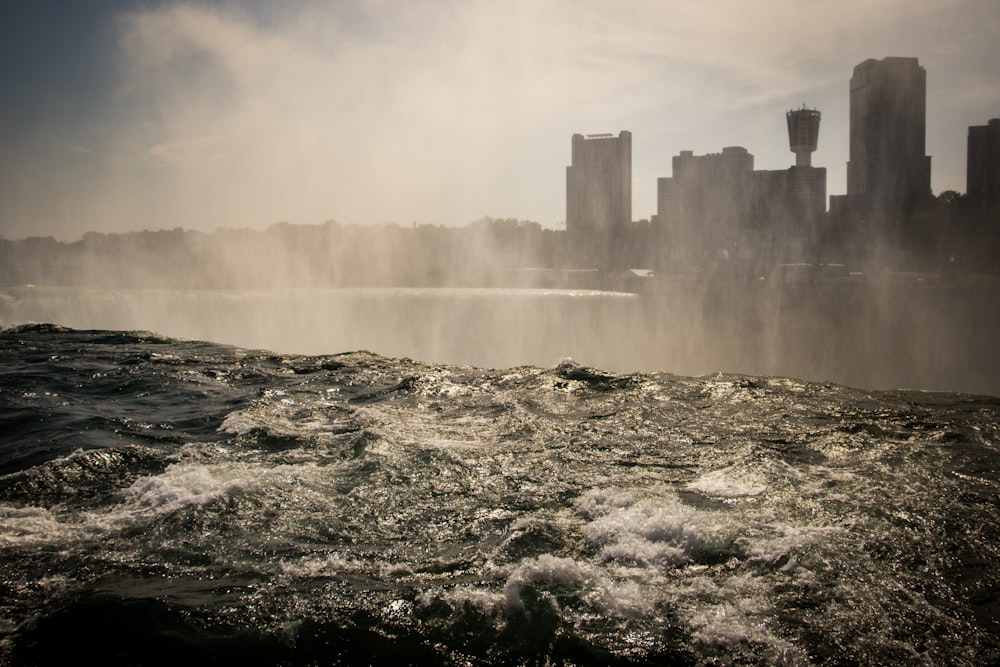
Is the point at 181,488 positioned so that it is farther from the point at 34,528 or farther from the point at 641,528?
the point at 641,528

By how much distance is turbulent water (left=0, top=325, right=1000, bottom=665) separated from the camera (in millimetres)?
3936

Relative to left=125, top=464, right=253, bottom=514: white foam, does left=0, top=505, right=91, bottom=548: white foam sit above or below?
below

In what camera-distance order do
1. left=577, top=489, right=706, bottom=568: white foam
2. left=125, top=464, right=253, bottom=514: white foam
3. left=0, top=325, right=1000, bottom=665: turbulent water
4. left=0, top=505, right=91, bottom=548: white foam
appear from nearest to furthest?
1. left=0, top=325, right=1000, bottom=665: turbulent water
2. left=577, top=489, right=706, bottom=568: white foam
3. left=0, top=505, right=91, bottom=548: white foam
4. left=125, top=464, right=253, bottom=514: white foam

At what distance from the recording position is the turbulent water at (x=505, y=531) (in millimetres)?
3936

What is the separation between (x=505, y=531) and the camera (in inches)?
217

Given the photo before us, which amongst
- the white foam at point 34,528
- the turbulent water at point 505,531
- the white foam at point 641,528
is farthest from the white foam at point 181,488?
the white foam at point 641,528

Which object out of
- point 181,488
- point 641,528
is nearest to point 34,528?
point 181,488

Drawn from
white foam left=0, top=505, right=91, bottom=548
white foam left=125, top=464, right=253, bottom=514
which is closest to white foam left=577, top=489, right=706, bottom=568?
white foam left=125, top=464, right=253, bottom=514

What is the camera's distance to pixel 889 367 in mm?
43719

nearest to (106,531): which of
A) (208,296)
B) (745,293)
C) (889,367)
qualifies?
(208,296)

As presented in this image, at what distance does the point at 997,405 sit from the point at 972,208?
59801 millimetres

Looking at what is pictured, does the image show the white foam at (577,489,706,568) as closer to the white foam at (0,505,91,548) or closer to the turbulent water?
the turbulent water

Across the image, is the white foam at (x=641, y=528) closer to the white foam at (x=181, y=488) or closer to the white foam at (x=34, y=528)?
the white foam at (x=181, y=488)

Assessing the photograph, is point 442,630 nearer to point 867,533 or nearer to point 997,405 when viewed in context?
point 867,533
